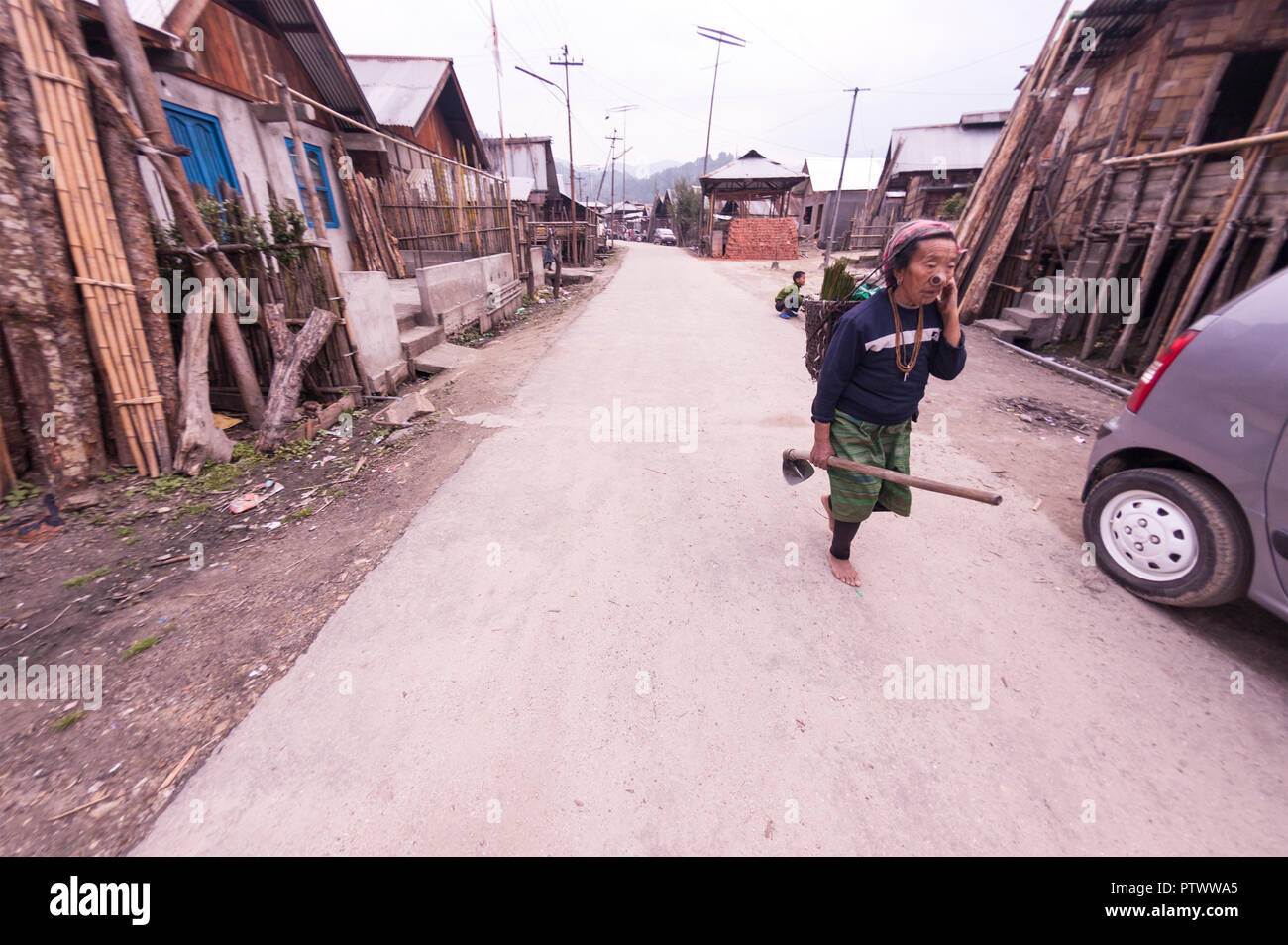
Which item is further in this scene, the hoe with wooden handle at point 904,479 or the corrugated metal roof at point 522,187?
the corrugated metal roof at point 522,187

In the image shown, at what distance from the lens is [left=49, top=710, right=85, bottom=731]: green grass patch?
212cm

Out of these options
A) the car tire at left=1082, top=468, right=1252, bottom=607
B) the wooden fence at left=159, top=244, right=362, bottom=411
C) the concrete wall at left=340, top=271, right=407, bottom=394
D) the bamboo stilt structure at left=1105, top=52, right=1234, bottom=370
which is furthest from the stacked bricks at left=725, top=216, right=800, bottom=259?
the car tire at left=1082, top=468, right=1252, bottom=607

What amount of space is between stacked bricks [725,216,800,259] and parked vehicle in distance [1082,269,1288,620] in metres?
25.5

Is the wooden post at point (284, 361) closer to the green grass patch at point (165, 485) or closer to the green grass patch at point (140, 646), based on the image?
the green grass patch at point (165, 485)

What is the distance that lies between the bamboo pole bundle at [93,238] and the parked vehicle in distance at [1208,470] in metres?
6.45

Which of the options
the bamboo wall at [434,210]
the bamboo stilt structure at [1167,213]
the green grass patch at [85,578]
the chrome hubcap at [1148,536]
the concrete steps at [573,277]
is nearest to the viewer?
the chrome hubcap at [1148,536]

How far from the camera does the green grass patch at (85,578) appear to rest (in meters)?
2.92

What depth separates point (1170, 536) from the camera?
106 inches

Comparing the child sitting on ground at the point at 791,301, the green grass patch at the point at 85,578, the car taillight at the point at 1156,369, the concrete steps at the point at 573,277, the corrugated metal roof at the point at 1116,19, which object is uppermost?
the corrugated metal roof at the point at 1116,19

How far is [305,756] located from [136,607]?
1.67 meters

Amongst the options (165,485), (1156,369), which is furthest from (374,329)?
(1156,369)

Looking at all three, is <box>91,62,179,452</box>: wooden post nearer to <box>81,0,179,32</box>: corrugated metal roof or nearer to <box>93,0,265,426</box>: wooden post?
<box>93,0,265,426</box>: wooden post

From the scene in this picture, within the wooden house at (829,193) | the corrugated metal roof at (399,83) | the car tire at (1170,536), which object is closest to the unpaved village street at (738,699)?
the car tire at (1170,536)

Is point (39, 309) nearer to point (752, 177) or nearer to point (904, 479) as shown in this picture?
point (904, 479)
